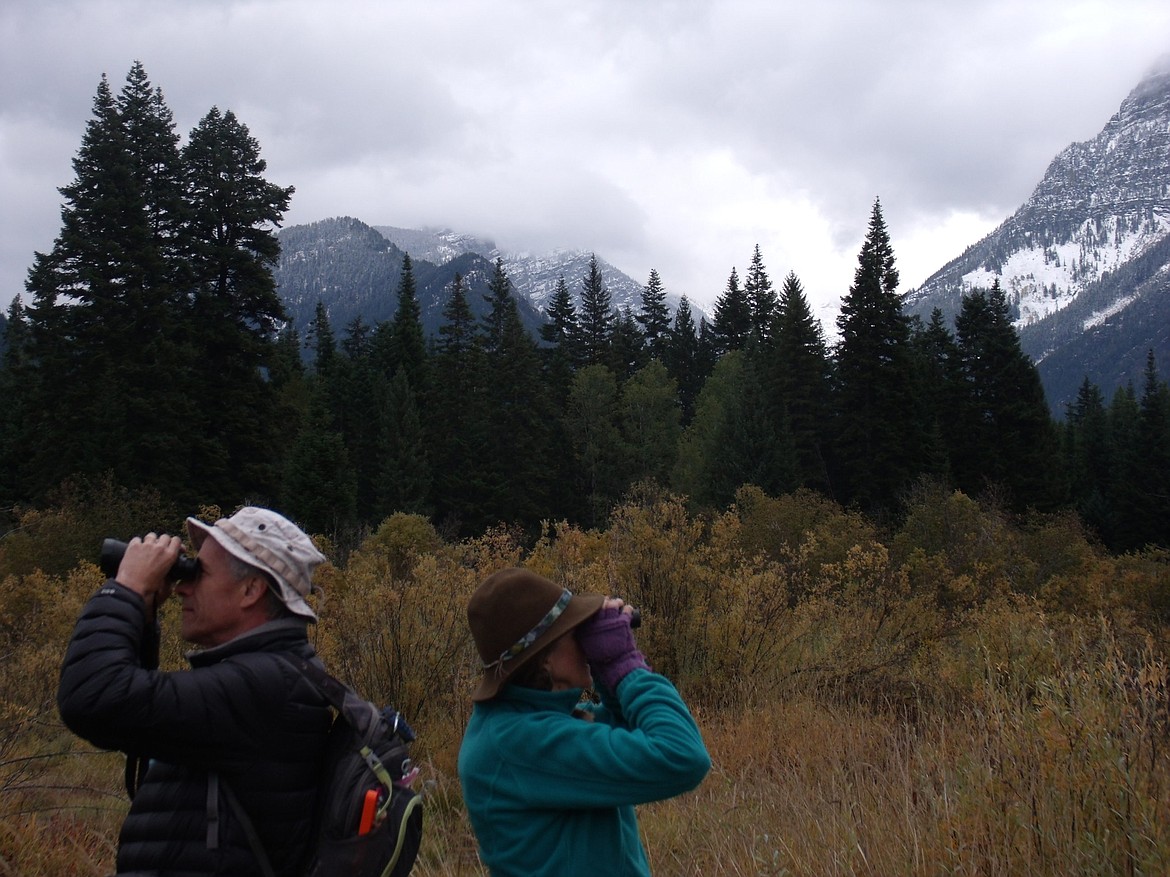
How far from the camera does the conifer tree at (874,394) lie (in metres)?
36.7

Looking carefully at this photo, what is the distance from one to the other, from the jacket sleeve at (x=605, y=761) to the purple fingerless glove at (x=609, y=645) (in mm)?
165

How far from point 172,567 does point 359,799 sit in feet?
2.46

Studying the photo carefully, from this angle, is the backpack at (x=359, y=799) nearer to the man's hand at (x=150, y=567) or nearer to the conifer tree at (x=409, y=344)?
the man's hand at (x=150, y=567)

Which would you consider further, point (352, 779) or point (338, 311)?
point (338, 311)

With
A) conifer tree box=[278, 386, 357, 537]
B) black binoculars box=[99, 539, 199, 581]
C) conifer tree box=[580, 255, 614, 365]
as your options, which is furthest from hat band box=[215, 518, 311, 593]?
conifer tree box=[580, 255, 614, 365]

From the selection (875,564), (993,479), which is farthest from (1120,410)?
(875,564)

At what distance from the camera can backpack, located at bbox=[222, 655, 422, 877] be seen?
207 centimetres

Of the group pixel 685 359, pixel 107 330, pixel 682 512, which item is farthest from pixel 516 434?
pixel 682 512

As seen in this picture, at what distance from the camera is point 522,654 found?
2.22 metres

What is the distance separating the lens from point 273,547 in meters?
2.29

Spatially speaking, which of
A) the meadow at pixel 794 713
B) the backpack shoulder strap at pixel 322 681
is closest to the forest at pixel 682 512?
the meadow at pixel 794 713

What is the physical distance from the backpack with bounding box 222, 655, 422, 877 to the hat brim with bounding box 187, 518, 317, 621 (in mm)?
161

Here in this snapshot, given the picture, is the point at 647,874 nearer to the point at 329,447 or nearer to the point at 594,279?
the point at 329,447

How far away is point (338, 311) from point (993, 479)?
166 meters
